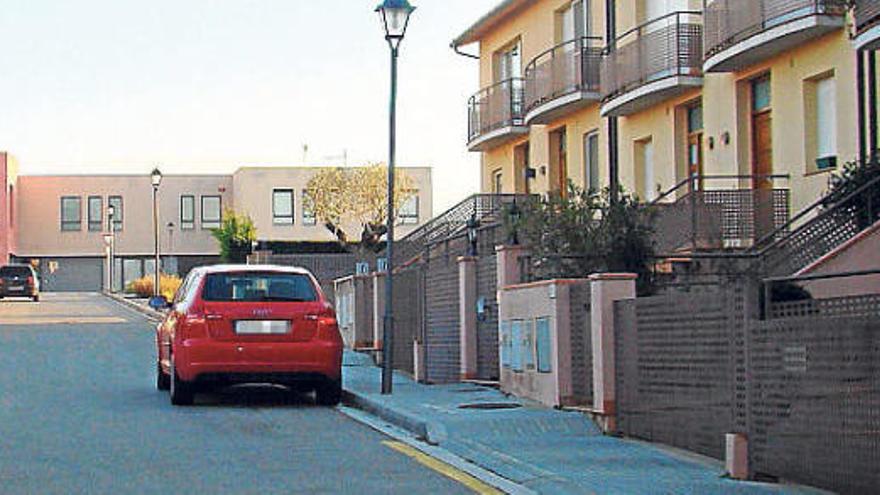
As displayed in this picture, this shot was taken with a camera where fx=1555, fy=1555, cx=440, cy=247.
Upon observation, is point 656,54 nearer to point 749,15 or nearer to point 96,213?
point 749,15

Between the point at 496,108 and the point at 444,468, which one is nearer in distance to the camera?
the point at 444,468

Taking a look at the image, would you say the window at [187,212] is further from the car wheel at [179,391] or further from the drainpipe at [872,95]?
the car wheel at [179,391]

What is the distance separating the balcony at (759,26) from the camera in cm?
2102

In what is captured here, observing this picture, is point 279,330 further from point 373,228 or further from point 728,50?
point 373,228

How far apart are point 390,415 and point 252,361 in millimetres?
1932

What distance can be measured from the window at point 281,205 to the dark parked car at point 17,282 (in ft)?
79.4

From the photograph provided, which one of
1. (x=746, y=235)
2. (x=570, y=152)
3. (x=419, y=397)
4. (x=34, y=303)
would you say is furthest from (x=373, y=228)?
(x=419, y=397)

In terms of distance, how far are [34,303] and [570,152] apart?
29462mm

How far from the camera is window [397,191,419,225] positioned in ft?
273

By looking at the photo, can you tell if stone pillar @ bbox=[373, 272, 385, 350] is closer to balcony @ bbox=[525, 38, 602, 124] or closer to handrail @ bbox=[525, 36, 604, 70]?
balcony @ bbox=[525, 38, 602, 124]

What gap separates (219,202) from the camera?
8619 cm

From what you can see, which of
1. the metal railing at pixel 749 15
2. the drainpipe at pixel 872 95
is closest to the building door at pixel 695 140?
the metal railing at pixel 749 15

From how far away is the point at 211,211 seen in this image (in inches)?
3393

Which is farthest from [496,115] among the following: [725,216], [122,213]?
[122,213]
